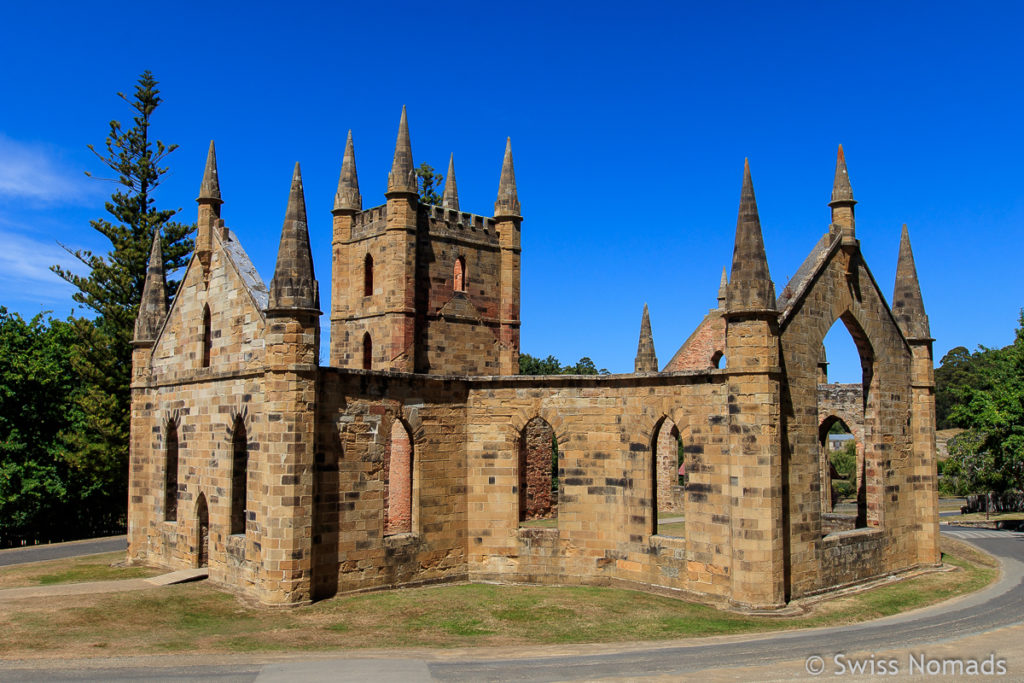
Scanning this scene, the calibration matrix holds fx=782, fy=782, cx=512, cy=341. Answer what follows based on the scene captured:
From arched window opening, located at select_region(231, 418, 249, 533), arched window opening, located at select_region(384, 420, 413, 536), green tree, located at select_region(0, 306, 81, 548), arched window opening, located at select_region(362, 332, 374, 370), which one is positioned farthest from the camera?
green tree, located at select_region(0, 306, 81, 548)

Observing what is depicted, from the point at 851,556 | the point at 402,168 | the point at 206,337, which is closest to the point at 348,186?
the point at 402,168

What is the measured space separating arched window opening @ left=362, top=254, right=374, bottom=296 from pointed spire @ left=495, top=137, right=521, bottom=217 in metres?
5.26

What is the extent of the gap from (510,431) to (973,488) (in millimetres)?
23862

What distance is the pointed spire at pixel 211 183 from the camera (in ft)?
71.6

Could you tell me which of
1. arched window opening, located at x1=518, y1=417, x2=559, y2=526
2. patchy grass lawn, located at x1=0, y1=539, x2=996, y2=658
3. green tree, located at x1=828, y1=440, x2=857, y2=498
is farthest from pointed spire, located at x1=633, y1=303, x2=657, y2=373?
green tree, located at x1=828, y1=440, x2=857, y2=498

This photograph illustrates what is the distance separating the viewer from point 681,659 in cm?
1312

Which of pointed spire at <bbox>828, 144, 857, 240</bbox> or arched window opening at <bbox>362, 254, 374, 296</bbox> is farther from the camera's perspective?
arched window opening at <bbox>362, 254, 374, 296</bbox>

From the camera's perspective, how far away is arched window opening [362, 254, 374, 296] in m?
28.4

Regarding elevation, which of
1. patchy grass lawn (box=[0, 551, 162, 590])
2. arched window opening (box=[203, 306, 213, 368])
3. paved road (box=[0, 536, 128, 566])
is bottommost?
paved road (box=[0, 536, 128, 566])

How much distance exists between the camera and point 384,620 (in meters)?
15.7

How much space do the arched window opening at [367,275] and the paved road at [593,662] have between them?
55.3ft

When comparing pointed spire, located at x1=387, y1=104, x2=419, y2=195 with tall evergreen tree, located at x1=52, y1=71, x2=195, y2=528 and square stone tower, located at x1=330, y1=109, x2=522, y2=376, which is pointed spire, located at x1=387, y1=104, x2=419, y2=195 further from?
tall evergreen tree, located at x1=52, y1=71, x2=195, y2=528

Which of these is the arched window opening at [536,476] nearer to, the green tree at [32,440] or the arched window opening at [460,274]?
the arched window opening at [460,274]

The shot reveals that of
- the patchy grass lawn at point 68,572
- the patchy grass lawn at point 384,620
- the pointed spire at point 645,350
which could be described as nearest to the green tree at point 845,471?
the pointed spire at point 645,350
